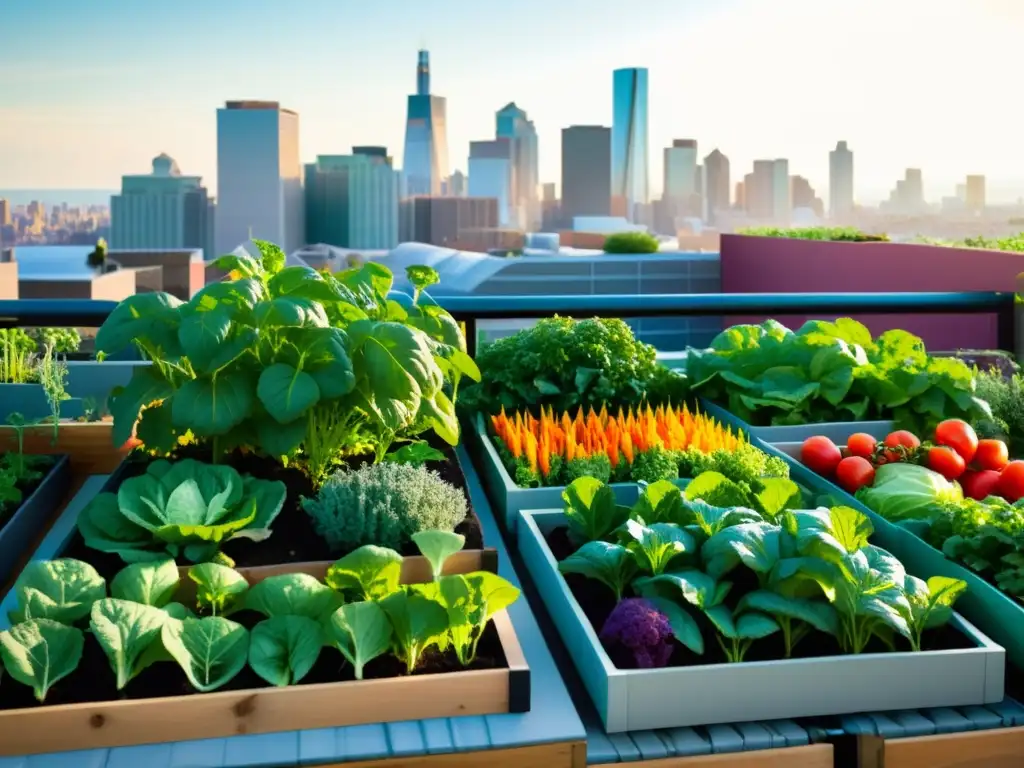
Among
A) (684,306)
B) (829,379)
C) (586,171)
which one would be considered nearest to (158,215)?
(586,171)

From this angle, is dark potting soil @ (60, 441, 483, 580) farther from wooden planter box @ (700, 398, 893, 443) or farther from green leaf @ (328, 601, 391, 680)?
wooden planter box @ (700, 398, 893, 443)

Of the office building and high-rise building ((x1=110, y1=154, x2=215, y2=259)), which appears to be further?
the office building

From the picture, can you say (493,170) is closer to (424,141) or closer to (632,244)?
(424,141)

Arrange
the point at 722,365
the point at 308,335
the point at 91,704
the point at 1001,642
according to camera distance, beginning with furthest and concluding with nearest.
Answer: the point at 722,365, the point at 308,335, the point at 1001,642, the point at 91,704

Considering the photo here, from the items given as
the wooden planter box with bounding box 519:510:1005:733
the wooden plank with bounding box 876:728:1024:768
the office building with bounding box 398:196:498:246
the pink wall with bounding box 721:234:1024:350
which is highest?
the office building with bounding box 398:196:498:246

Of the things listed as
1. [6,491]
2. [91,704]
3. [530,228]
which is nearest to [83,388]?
[6,491]

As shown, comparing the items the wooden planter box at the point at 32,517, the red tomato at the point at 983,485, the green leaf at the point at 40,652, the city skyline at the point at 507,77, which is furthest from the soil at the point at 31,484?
the city skyline at the point at 507,77

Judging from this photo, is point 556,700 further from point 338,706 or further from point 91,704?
point 91,704

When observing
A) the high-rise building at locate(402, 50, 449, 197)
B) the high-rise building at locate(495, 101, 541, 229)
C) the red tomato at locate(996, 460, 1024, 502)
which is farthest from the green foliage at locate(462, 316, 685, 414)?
the high-rise building at locate(402, 50, 449, 197)
